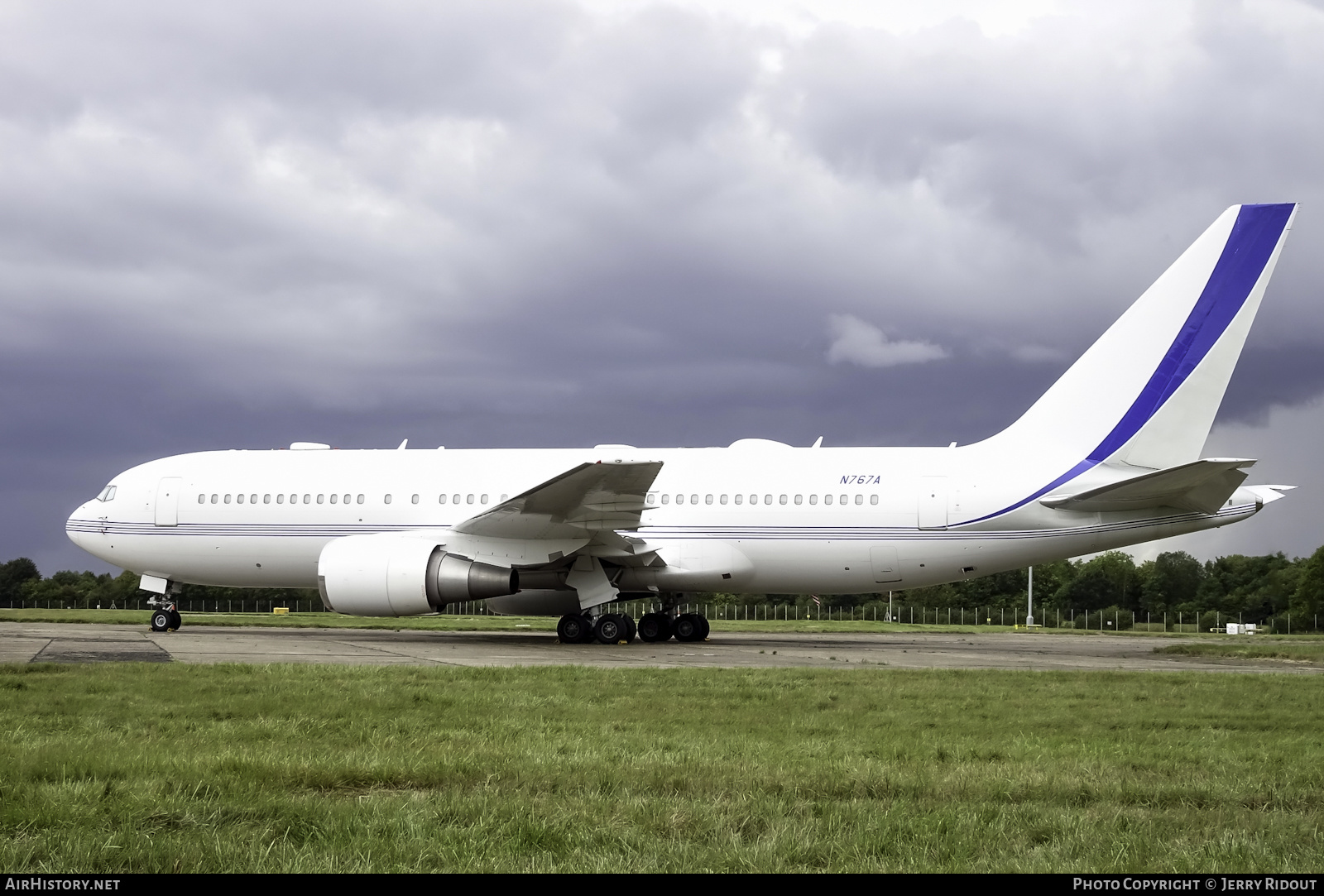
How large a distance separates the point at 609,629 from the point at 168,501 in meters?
10.1

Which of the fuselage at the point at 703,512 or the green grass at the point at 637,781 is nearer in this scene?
the green grass at the point at 637,781

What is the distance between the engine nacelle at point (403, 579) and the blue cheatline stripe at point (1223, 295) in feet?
39.2

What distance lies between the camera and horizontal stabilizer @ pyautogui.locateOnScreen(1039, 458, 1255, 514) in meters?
17.0

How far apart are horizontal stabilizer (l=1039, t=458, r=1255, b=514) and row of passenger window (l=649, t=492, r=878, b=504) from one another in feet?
10.6

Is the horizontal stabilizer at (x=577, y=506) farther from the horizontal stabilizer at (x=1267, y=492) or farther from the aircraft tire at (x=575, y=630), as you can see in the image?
the horizontal stabilizer at (x=1267, y=492)

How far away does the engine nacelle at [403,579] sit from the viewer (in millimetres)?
18984

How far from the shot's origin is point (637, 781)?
563cm

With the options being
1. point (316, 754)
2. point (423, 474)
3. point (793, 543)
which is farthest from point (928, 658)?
point (316, 754)

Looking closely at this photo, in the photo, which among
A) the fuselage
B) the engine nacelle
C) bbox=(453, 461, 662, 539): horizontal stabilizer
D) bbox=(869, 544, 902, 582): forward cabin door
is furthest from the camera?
bbox=(869, 544, 902, 582): forward cabin door

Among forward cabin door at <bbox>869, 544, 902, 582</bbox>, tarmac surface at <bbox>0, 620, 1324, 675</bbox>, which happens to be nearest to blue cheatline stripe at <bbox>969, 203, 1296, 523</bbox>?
tarmac surface at <bbox>0, 620, 1324, 675</bbox>

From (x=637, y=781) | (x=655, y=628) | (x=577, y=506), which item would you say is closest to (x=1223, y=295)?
(x=577, y=506)

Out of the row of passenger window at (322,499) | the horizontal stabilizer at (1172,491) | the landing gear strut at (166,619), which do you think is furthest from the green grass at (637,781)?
the landing gear strut at (166,619)

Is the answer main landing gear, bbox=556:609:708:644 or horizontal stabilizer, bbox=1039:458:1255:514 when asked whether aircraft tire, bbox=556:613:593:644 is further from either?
horizontal stabilizer, bbox=1039:458:1255:514

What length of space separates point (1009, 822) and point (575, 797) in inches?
77.8
